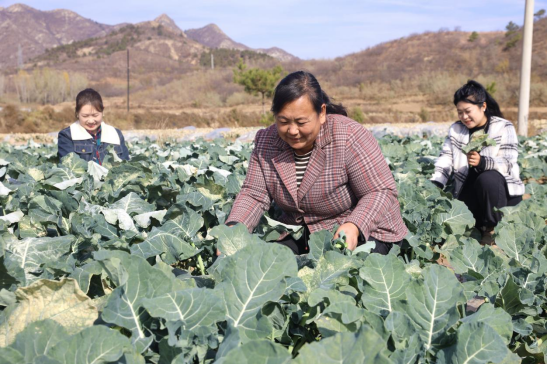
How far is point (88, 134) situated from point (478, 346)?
401cm

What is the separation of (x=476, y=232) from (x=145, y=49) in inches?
2882

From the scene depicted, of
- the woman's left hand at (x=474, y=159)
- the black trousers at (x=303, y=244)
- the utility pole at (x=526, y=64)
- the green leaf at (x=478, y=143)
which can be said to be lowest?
the black trousers at (x=303, y=244)

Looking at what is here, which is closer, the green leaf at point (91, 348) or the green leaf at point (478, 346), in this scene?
the green leaf at point (91, 348)

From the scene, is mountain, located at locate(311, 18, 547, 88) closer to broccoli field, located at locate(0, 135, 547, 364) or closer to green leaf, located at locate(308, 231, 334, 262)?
broccoli field, located at locate(0, 135, 547, 364)

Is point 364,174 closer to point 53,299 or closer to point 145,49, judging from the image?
point 53,299

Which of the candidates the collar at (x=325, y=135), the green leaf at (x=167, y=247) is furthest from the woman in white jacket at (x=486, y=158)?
the green leaf at (x=167, y=247)

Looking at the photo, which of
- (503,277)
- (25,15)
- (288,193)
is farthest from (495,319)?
(25,15)

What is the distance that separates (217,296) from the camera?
51.8 inches

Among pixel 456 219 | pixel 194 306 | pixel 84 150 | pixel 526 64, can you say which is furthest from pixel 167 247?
pixel 526 64

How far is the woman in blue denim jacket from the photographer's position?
14.6 feet

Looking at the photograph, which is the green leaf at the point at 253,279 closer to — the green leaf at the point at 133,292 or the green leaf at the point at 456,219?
the green leaf at the point at 133,292

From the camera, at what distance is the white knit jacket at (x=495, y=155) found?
13.5 ft

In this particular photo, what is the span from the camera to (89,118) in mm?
4461

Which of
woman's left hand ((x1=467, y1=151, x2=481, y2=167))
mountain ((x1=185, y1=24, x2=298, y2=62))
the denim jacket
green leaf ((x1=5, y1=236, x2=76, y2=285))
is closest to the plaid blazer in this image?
green leaf ((x1=5, y1=236, x2=76, y2=285))
